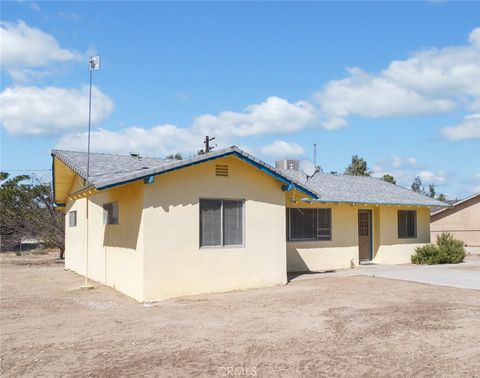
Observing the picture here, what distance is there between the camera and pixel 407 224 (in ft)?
72.1

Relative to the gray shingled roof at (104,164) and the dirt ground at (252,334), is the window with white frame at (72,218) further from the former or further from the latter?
the dirt ground at (252,334)

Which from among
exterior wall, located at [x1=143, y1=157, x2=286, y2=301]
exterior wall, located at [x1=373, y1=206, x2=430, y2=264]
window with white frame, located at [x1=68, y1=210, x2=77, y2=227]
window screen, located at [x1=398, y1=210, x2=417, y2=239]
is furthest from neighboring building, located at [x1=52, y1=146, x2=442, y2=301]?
window screen, located at [x1=398, y1=210, x2=417, y2=239]

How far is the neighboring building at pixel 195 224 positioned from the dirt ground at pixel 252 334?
657mm

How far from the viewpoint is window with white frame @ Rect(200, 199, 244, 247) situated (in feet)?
42.3

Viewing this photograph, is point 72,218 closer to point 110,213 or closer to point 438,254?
point 110,213

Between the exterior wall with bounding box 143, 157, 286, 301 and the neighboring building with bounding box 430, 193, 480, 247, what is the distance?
2161 centimetres

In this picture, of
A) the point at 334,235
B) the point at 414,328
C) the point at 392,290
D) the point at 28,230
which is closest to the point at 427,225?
the point at 334,235

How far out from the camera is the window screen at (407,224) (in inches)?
851

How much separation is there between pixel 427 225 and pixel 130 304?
50.9 feet

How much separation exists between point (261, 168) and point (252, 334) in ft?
19.9

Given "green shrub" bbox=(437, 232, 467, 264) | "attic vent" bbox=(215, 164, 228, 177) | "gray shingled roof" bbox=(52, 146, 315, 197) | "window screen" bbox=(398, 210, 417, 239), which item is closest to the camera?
"gray shingled roof" bbox=(52, 146, 315, 197)

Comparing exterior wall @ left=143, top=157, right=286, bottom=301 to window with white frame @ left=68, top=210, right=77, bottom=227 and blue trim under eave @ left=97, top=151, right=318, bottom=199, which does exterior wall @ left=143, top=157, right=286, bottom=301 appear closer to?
blue trim under eave @ left=97, top=151, right=318, bottom=199

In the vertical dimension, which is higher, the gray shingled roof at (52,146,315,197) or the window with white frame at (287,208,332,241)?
the gray shingled roof at (52,146,315,197)

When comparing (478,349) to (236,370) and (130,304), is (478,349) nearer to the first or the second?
(236,370)
